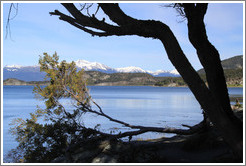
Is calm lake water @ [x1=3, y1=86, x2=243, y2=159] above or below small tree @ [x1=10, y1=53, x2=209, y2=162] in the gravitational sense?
below

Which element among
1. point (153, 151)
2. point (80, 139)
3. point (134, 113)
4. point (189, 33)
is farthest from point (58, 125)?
point (134, 113)

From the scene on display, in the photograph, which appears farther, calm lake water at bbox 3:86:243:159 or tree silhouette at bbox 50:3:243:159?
calm lake water at bbox 3:86:243:159

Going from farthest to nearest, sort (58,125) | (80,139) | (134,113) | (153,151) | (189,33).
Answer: (134,113) < (58,125) < (80,139) < (153,151) < (189,33)

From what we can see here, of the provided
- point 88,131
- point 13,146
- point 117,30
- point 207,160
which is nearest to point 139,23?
point 117,30

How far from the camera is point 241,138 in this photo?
4180mm

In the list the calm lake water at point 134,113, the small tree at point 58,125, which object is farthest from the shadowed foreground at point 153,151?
the calm lake water at point 134,113

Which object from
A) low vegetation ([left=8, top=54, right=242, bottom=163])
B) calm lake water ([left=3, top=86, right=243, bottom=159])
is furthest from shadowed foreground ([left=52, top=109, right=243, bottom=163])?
calm lake water ([left=3, top=86, right=243, bottom=159])

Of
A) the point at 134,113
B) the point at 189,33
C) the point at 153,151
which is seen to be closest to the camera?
the point at 189,33

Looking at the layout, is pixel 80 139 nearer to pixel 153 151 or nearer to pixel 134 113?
pixel 153 151

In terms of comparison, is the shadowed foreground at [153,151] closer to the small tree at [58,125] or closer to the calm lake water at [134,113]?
the small tree at [58,125]

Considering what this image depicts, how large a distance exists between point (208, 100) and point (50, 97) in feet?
25.5

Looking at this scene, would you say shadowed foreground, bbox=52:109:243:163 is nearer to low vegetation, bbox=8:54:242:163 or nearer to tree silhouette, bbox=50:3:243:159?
low vegetation, bbox=8:54:242:163

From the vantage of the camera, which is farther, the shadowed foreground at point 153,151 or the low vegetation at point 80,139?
the low vegetation at point 80,139

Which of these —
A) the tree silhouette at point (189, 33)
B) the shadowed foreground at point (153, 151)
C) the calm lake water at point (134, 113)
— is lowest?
the calm lake water at point (134, 113)
